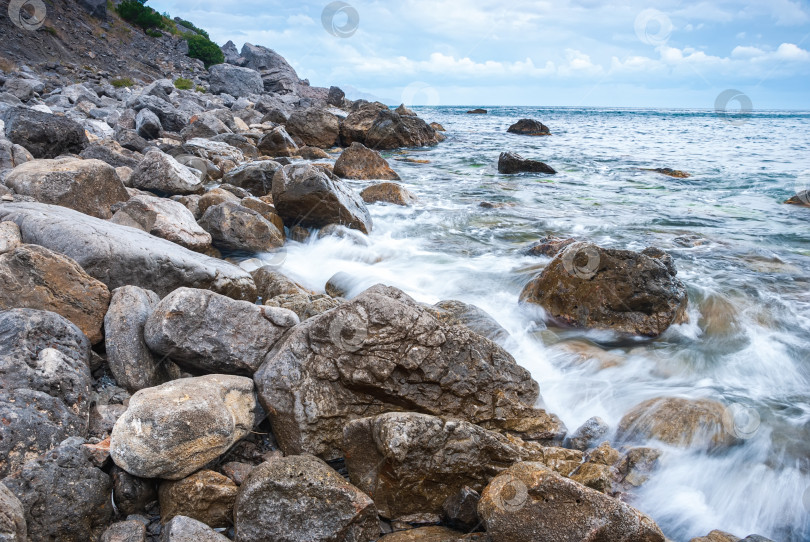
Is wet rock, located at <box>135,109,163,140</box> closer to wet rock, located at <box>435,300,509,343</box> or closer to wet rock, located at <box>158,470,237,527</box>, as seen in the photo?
wet rock, located at <box>435,300,509,343</box>

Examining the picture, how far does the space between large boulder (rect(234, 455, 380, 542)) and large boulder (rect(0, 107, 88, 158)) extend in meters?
8.25

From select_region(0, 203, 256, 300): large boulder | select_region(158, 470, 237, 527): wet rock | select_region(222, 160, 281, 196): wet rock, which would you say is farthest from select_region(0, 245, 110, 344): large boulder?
select_region(222, 160, 281, 196): wet rock

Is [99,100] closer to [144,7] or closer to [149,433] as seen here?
[149,433]

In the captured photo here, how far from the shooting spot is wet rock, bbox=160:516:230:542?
2.26m

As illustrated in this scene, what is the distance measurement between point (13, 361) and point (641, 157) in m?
21.6

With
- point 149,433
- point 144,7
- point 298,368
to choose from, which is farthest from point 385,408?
point 144,7

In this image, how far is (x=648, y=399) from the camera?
4348 millimetres

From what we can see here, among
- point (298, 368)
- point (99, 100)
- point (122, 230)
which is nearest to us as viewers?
point (298, 368)


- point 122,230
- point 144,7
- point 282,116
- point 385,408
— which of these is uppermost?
point 144,7

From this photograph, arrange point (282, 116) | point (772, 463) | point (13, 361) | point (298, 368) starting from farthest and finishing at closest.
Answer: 1. point (282, 116)
2. point (772, 463)
3. point (298, 368)
4. point (13, 361)

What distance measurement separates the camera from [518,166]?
16.0 meters

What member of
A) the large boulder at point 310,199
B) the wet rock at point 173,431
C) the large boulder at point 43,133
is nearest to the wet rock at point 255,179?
the large boulder at point 310,199

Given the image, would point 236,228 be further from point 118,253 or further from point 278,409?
point 278,409

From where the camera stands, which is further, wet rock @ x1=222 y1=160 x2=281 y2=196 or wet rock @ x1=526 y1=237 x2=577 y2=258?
wet rock @ x1=222 y1=160 x2=281 y2=196
